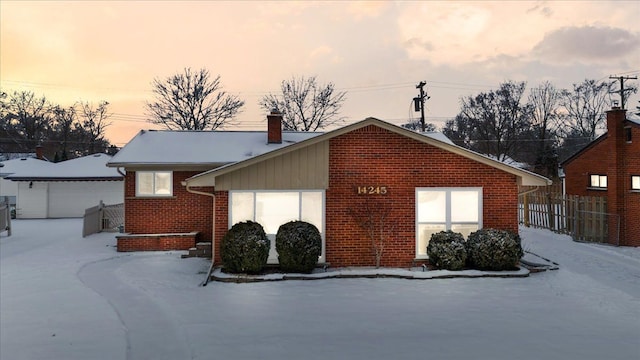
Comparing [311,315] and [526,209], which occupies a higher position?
[526,209]

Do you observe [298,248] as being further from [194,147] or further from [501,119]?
[501,119]

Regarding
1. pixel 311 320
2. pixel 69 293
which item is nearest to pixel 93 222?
pixel 69 293

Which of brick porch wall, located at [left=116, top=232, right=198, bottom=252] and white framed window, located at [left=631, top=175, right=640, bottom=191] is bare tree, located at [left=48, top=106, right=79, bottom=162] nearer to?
brick porch wall, located at [left=116, top=232, right=198, bottom=252]

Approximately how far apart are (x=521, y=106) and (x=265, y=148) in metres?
40.7

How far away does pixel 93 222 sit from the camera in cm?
1888

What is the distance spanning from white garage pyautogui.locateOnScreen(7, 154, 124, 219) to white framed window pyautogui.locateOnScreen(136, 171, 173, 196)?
38.9 ft

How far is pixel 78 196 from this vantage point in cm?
2623

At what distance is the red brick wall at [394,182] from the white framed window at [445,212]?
18 centimetres

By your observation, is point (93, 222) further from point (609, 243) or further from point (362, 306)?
point (609, 243)

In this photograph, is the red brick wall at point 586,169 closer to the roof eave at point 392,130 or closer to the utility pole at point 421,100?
the roof eave at point 392,130

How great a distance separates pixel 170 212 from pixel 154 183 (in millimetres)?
1253

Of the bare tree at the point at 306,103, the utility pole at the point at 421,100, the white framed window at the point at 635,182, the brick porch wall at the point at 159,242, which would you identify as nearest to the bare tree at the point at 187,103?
the bare tree at the point at 306,103

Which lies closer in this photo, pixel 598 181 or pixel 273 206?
pixel 273 206

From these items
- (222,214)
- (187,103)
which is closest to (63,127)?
(187,103)
